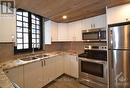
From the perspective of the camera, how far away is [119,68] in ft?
8.79

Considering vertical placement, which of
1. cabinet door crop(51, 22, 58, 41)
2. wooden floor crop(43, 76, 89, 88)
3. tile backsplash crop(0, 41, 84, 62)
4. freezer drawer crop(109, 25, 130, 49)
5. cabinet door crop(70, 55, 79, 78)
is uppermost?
cabinet door crop(51, 22, 58, 41)

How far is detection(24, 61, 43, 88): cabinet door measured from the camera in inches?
105

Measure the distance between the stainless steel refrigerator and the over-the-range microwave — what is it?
576 millimetres

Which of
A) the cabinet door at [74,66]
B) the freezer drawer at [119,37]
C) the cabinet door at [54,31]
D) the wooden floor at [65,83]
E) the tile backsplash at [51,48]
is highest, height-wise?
the cabinet door at [54,31]

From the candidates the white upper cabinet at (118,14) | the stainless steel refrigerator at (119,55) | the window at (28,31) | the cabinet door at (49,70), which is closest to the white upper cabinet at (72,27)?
the window at (28,31)

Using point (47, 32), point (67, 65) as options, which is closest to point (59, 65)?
point (67, 65)

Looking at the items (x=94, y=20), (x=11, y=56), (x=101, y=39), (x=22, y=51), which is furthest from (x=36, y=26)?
(x=101, y=39)

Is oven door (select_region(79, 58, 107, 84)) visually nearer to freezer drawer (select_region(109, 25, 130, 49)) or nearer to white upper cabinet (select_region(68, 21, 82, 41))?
freezer drawer (select_region(109, 25, 130, 49))

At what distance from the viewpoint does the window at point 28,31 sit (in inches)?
136

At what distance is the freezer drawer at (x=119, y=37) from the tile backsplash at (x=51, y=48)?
1.85 metres

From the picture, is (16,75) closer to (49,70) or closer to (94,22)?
(49,70)

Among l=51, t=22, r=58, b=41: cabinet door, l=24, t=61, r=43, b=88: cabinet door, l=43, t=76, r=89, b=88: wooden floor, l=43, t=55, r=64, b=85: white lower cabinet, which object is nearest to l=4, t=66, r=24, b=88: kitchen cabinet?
l=24, t=61, r=43, b=88: cabinet door

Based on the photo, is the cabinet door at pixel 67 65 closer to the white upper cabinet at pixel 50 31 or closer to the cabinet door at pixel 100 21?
the white upper cabinet at pixel 50 31

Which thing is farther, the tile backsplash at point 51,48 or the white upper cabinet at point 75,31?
the white upper cabinet at point 75,31
